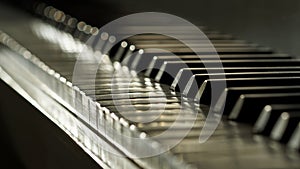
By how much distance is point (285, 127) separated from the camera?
0.65m

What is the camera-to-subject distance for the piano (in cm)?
65

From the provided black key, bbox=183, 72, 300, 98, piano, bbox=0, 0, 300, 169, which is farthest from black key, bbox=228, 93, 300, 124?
black key, bbox=183, 72, 300, 98

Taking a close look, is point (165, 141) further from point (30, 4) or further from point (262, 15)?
point (30, 4)

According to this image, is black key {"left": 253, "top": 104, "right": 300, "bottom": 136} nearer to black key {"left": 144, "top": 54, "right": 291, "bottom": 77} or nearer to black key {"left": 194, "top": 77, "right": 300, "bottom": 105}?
black key {"left": 194, "top": 77, "right": 300, "bottom": 105}

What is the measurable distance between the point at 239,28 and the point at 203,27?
14cm

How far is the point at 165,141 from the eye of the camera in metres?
0.65

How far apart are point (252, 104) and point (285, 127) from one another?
0.27ft

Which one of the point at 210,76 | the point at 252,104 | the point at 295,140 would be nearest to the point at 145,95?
the point at 210,76

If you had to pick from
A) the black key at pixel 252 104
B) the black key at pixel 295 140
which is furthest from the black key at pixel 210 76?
the black key at pixel 295 140

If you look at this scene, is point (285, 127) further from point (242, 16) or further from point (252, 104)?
point (242, 16)

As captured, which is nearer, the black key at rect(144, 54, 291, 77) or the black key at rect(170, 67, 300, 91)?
the black key at rect(170, 67, 300, 91)

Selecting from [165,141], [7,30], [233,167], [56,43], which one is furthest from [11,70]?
[233,167]

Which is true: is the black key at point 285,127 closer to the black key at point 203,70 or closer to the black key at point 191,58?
the black key at point 203,70

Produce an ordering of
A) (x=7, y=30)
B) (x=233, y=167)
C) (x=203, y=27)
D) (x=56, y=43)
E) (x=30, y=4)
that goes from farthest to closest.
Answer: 1. (x=30, y=4)
2. (x=7, y=30)
3. (x=56, y=43)
4. (x=203, y=27)
5. (x=233, y=167)
